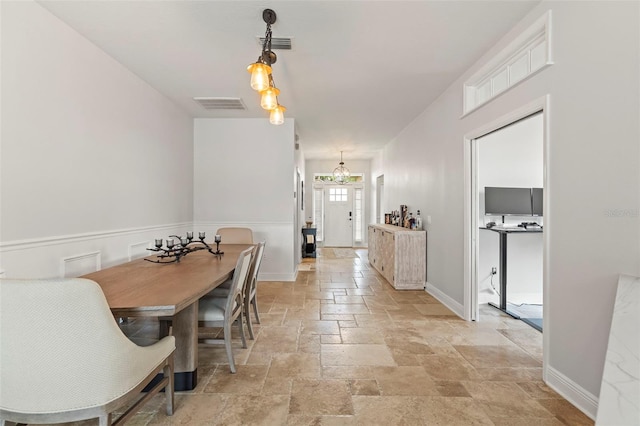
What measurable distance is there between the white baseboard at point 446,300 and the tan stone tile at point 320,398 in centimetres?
186

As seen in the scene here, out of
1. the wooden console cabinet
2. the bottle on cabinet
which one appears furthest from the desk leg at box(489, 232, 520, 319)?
the bottle on cabinet

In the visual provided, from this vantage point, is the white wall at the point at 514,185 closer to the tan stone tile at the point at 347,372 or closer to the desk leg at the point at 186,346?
the tan stone tile at the point at 347,372

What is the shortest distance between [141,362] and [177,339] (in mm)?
555

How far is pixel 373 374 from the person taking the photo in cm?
214

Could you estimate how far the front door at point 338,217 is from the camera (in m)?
9.20

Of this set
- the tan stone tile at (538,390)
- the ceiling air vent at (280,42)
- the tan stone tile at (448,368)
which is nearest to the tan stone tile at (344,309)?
the tan stone tile at (448,368)

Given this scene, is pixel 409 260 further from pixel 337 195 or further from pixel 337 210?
pixel 337 195

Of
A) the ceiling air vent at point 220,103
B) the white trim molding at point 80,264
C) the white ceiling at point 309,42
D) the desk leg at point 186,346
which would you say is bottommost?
the desk leg at point 186,346

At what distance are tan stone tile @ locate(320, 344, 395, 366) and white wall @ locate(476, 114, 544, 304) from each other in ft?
6.49

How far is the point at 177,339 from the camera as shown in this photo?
6.18 ft

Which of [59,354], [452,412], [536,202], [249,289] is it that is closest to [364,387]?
[452,412]

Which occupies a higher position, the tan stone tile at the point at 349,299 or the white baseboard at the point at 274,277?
the white baseboard at the point at 274,277

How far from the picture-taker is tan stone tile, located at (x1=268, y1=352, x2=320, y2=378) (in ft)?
7.02

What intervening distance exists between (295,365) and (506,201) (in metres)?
3.11
